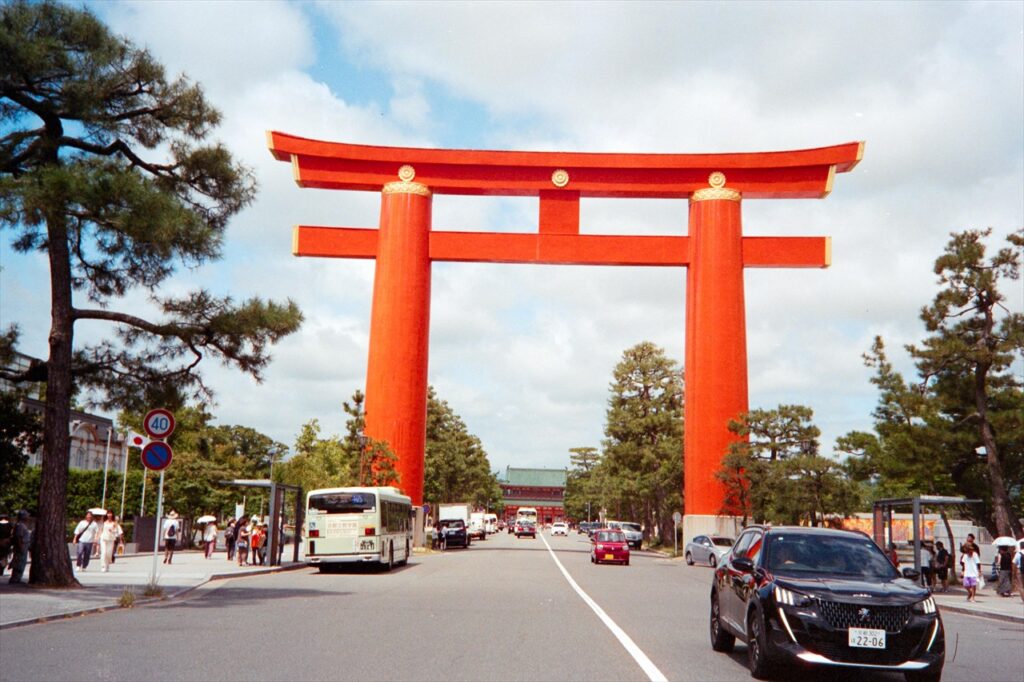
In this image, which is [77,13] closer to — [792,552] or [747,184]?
[792,552]

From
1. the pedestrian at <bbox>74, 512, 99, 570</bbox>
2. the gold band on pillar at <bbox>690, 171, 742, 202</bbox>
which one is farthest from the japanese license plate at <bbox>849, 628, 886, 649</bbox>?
the gold band on pillar at <bbox>690, 171, 742, 202</bbox>

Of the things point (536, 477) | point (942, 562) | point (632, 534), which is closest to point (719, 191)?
point (942, 562)

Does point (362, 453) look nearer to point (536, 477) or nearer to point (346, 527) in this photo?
point (346, 527)

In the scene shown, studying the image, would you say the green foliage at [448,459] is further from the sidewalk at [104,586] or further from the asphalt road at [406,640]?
the asphalt road at [406,640]

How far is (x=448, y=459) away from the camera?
81.2m

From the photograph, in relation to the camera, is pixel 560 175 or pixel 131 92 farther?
pixel 560 175

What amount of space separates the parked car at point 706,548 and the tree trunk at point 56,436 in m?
25.6

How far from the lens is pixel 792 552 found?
407 inches

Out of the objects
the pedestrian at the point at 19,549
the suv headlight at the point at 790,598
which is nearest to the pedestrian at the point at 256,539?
the pedestrian at the point at 19,549

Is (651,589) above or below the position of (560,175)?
below

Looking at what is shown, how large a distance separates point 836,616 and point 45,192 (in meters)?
14.5

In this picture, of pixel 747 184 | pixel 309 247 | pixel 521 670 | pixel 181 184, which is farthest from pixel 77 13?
pixel 747 184

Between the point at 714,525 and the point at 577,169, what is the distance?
16.7 meters

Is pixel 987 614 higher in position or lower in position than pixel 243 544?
lower
